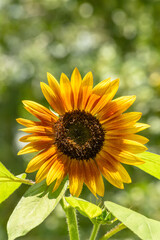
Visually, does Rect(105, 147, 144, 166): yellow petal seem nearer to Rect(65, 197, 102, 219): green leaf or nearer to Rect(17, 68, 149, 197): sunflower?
Rect(17, 68, 149, 197): sunflower

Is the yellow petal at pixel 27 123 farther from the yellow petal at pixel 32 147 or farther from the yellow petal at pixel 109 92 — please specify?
the yellow petal at pixel 109 92

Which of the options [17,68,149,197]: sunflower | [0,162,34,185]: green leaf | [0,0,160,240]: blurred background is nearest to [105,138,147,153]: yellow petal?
[17,68,149,197]: sunflower

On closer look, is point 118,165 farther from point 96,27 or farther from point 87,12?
point 96,27

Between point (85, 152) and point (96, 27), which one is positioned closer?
point (85, 152)

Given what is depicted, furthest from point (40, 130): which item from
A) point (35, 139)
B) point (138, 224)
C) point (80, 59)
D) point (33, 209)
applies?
point (80, 59)

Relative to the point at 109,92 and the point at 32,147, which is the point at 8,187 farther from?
the point at 109,92

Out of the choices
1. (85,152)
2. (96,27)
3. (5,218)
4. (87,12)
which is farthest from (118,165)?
(96,27)

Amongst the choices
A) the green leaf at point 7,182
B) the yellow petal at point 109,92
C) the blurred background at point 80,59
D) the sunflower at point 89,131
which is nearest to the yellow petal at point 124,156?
the sunflower at point 89,131
